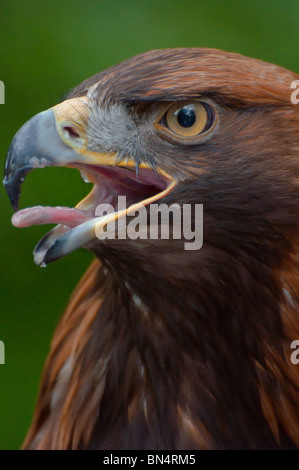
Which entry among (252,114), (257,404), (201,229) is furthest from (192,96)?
(257,404)

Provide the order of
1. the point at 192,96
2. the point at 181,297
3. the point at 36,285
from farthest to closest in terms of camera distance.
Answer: the point at 36,285 → the point at 181,297 → the point at 192,96

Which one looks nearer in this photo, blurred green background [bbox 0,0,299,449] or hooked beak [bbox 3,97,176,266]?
hooked beak [bbox 3,97,176,266]

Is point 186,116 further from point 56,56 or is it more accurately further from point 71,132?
point 56,56

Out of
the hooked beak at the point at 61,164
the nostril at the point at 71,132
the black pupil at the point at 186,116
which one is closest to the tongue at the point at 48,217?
the hooked beak at the point at 61,164

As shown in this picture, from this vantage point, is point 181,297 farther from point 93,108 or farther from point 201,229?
point 93,108

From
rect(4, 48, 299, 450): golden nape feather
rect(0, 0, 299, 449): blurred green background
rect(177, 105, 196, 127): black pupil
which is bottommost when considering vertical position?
rect(4, 48, 299, 450): golden nape feather

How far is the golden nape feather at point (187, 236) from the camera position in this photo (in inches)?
53.4

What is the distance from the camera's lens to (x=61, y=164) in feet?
4.51

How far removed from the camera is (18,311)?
2861 mm

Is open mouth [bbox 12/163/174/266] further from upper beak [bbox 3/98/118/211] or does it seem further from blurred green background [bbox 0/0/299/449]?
blurred green background [bbox 0/0/299/449]

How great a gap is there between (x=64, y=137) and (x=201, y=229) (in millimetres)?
296

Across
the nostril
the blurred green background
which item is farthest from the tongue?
the blurred green background

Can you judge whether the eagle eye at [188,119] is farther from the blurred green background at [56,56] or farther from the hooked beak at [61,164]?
the blurred green background at [56,56]

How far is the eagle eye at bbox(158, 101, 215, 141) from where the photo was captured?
1354mm
